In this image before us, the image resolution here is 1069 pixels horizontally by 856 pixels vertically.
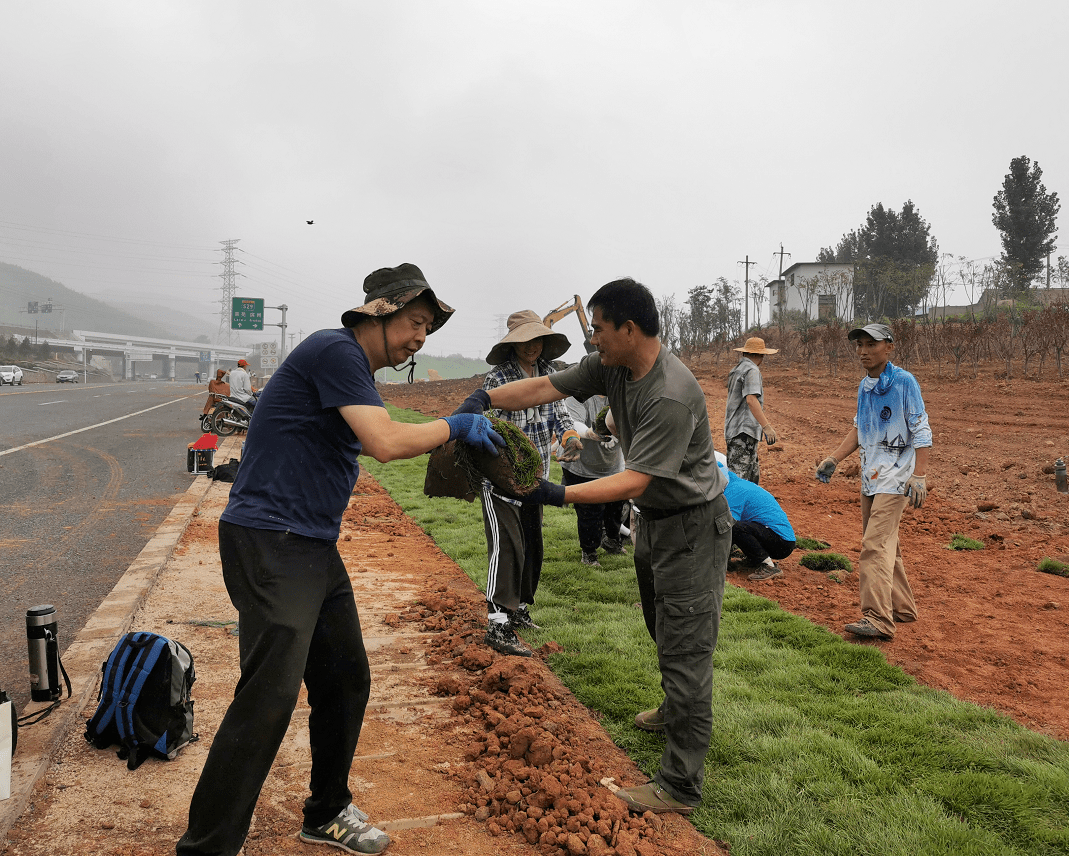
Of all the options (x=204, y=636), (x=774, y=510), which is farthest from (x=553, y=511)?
(x=204, y=636)

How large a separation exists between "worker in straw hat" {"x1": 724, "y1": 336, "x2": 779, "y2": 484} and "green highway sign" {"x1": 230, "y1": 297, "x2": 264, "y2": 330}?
44668 mm

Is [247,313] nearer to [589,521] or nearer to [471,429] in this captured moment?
[589,521]

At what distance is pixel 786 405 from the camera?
69.8 ft

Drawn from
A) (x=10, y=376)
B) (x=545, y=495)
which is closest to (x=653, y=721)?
(x=545, y=495)

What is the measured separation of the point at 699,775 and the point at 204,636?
10.9 feet

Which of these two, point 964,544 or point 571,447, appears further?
point 964,544

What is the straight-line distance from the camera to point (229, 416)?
1686 centimetres

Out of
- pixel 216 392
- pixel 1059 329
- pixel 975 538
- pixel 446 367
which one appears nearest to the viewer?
pixel 975 538

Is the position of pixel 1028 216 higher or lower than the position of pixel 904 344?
higher

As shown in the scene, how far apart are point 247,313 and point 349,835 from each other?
1932 inches

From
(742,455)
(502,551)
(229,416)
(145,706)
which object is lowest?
(145,706)

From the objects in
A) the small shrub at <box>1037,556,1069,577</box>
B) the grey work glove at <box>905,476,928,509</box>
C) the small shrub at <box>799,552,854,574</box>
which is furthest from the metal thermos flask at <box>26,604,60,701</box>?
the small shrub at <box>1037,556,1069,577</box>

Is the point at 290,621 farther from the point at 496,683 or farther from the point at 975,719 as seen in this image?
the point at 975,719

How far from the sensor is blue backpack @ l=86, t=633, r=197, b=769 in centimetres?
321
